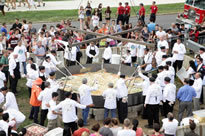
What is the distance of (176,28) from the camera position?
19.8 metres

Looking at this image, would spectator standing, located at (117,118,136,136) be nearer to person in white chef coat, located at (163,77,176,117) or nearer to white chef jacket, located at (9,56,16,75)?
person in white chef coat, located at (163,77,176,117)

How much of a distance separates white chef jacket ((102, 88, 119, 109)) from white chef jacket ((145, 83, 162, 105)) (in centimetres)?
105

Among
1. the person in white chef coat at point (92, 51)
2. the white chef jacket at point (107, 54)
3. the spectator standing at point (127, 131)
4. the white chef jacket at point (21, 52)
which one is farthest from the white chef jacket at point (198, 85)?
the white chef jacket at point (21, 52)

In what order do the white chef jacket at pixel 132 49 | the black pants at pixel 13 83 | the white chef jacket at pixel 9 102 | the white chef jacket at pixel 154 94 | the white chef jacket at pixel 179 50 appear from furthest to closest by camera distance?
the white chef jacket at pixel 132 49 < the white chef jacket at pixel 179 50 < the black pants at pixel 13 83 < the white chef jacket at pixel 154 94 < the white chef jacket at pixel 9 102

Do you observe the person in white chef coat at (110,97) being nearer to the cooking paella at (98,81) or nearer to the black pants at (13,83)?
the cooking paella at (98,81)

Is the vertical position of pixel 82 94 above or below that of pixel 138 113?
above

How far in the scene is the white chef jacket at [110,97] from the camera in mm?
11559

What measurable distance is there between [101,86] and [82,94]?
8.40 feet

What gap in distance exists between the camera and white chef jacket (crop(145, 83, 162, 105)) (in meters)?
11.4

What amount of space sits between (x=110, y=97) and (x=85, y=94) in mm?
805

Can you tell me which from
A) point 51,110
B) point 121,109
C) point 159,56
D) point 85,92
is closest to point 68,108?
point 51,110

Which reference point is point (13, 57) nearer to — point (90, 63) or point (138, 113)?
point (90, 63)

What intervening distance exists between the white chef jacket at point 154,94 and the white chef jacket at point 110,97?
1.05m

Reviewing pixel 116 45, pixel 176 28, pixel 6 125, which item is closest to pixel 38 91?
pixel 6 125
